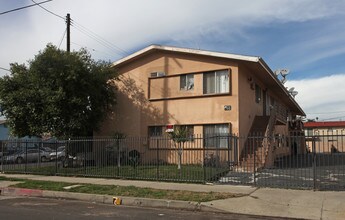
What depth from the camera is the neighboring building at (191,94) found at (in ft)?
69.2

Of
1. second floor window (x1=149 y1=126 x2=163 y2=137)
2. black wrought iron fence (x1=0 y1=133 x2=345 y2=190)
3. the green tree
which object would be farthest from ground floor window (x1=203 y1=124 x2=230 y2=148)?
the green tree

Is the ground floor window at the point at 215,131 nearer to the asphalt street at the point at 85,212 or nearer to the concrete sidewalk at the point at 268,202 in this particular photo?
the concrete sidewalk at the point at 268,202

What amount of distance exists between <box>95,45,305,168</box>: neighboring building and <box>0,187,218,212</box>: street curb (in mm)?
7970

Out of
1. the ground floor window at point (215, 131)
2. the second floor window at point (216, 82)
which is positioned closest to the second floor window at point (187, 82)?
the second floor window at point (216, 82)

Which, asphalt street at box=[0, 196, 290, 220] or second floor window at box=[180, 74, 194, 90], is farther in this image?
second floor window at box=[180, 74, 194, 90]

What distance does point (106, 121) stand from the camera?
2539cm

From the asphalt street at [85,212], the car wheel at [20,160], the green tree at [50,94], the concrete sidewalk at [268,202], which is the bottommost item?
the asphalt street at [85,212]

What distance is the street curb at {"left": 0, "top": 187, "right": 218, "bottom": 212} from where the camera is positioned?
36.9ft

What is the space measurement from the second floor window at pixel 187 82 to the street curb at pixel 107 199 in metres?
10.8

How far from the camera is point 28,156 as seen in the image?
2141 cm

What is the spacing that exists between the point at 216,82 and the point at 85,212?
12875mm

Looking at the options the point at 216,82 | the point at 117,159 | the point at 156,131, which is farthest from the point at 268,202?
the point at 156,131

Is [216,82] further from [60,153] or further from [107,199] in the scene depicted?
[107,199]

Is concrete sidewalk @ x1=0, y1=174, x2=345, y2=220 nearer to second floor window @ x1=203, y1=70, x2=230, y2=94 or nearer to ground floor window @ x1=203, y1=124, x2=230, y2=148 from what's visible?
ground floor window @ x1=203, y1=124, x2=230, y2=148
